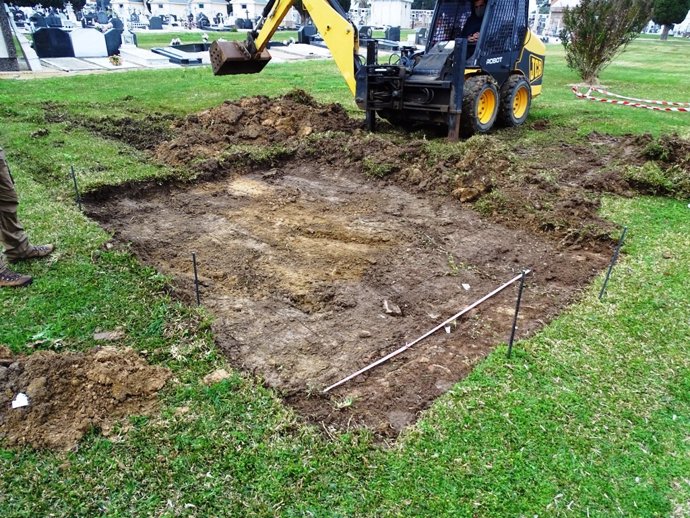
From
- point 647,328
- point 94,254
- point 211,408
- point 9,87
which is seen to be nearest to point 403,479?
point 211,408

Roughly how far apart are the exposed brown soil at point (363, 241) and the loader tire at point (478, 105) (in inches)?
24.1

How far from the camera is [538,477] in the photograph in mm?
2963

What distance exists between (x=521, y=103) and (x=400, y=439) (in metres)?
9.61

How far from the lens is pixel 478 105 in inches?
367

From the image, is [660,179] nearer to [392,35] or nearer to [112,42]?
[112,42]

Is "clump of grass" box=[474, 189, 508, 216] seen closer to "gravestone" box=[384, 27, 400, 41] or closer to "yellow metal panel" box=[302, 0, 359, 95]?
"yellow metal panel" box=[302, 0, 359, 95]

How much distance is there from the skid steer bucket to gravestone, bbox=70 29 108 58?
1696 centimetres

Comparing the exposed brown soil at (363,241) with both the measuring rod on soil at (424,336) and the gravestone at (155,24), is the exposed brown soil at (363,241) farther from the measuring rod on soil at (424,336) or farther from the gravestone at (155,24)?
the gravestone at (155,24)

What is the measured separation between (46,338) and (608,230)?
585 centimetres

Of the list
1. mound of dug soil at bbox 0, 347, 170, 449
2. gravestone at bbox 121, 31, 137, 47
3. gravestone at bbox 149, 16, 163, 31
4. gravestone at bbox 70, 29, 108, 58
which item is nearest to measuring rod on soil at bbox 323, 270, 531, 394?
mound of dug soil at bbox 0, 347, 170, 449

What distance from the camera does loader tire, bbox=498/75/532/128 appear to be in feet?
33.6

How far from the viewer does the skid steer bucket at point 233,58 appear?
931 cm

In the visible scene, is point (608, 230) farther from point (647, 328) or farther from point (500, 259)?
point (647, 328)

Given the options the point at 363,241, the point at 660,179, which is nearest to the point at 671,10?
the point at 660,179
